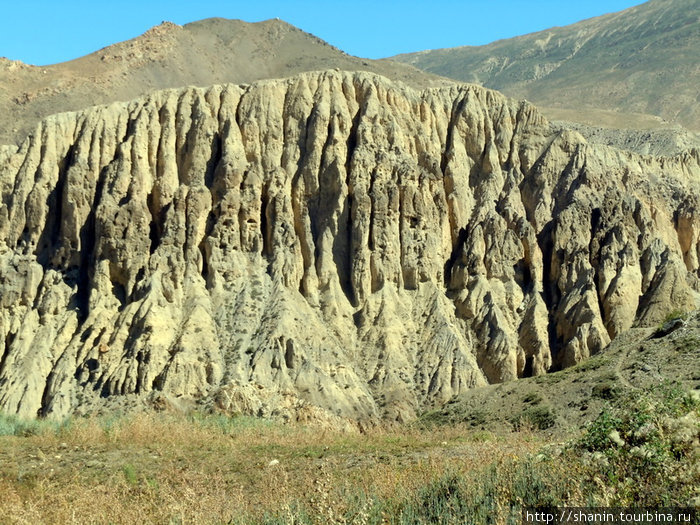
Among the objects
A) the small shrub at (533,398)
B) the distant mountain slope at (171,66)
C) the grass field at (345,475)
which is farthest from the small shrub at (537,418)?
the distant mountain slope at (171,66)

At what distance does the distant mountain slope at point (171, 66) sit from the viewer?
128m

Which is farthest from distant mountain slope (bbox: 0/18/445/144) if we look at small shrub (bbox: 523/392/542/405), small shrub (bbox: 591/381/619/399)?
small shrub (bbox: 591/381/619/399)

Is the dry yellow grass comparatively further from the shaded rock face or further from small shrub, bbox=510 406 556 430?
the shaded rock face

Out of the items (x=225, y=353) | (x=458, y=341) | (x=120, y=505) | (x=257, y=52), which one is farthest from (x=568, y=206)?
(x=257, y=52)

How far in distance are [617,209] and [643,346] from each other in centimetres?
2685

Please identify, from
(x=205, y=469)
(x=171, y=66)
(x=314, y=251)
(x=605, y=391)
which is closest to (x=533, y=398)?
(x=605, y=391)

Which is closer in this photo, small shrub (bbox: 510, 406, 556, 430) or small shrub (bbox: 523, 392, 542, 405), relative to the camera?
small shrub (bbox: 510, 406, 556, 430)

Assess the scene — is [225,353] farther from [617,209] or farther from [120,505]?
[120,505]

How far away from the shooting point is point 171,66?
14812 centimetres

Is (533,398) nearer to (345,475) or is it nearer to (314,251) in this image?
(345,475)

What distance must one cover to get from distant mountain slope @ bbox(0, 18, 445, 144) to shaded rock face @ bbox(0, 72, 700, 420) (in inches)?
2162

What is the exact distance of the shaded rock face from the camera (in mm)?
53312

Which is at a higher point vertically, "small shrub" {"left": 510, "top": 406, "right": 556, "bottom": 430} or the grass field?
"small shrub" {"left": 510, "top": 406, "right": 556, "bottom": 430}

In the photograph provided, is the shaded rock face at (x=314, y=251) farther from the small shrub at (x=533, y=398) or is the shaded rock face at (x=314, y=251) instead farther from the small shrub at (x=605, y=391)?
the small shrub at (x=605, y=391)
